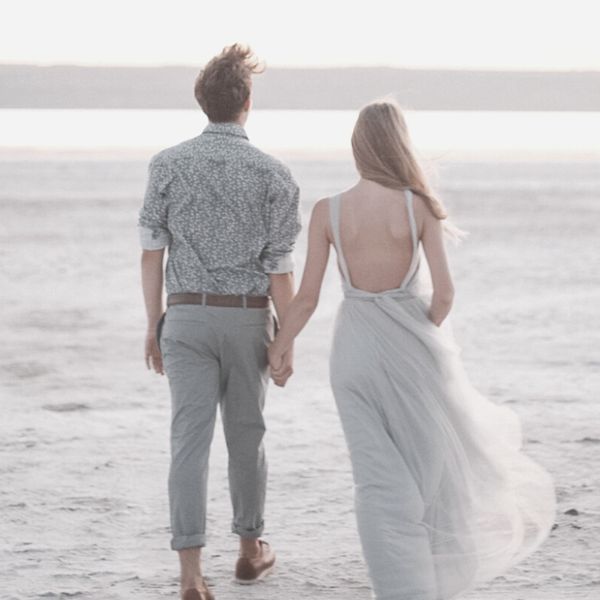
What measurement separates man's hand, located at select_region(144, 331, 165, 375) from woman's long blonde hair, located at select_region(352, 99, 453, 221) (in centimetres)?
99

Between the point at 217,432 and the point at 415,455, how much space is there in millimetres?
3185

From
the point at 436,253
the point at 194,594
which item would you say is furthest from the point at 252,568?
the point at 436,253

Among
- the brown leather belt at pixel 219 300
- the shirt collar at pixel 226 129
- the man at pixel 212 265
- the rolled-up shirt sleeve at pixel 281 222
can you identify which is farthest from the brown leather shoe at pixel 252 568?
the shirt collar at pixel 226 129

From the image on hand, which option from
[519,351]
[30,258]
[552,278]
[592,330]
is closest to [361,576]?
[519,351]

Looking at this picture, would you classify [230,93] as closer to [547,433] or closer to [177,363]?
[177,363]

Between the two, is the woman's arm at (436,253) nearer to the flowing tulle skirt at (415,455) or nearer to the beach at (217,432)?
the flowing tulle skirt at (415,455)

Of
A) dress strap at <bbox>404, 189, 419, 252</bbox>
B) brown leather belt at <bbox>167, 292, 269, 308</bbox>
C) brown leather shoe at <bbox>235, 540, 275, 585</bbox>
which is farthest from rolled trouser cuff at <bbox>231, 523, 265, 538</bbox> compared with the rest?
dress strap at <bbox>404, 189, 419, 252</bbox>

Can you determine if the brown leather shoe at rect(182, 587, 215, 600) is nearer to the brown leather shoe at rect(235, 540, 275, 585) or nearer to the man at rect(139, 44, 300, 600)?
the man at rect(139, 44, 300, 600)

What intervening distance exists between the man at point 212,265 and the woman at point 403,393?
0.16 m

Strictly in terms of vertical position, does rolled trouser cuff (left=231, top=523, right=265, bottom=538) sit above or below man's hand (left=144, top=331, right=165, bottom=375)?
below

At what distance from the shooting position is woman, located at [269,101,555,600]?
470cm

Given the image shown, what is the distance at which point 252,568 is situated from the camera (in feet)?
17.4

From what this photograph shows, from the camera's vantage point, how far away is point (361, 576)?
540 cm

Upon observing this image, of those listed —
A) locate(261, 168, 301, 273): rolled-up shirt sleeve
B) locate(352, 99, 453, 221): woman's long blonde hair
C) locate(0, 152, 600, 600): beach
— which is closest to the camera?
locate(352, 99, 453, 221): woman's long blonde hair
